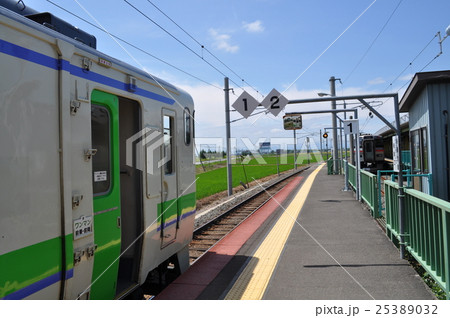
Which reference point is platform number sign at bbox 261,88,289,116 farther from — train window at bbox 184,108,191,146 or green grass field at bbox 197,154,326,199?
green grass field at bbox 197,154,326,199

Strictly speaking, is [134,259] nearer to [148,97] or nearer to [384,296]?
[148,97]

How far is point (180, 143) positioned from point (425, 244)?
3.70 metres

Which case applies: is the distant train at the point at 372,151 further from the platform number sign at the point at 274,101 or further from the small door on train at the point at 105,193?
the small door on train at the point at 105,193

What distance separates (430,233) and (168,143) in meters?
3.67

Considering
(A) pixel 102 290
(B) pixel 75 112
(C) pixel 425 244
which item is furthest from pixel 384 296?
(B) pixel 75 112

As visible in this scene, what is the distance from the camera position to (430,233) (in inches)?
185

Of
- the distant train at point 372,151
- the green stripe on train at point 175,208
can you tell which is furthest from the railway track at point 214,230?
the distant train at point 372,151

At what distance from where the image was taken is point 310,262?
21.1 ft

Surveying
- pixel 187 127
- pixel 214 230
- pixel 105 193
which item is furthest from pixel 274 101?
pixel 105 193

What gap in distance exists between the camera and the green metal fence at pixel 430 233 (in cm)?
397

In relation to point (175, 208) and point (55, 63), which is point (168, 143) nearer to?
point (175, 208)

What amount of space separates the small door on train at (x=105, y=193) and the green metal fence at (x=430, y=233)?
Answer: 348 centimetres

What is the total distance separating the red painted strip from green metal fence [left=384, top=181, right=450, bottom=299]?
3.00 meters

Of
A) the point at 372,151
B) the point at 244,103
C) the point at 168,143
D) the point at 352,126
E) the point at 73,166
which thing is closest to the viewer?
the point at 73,166
